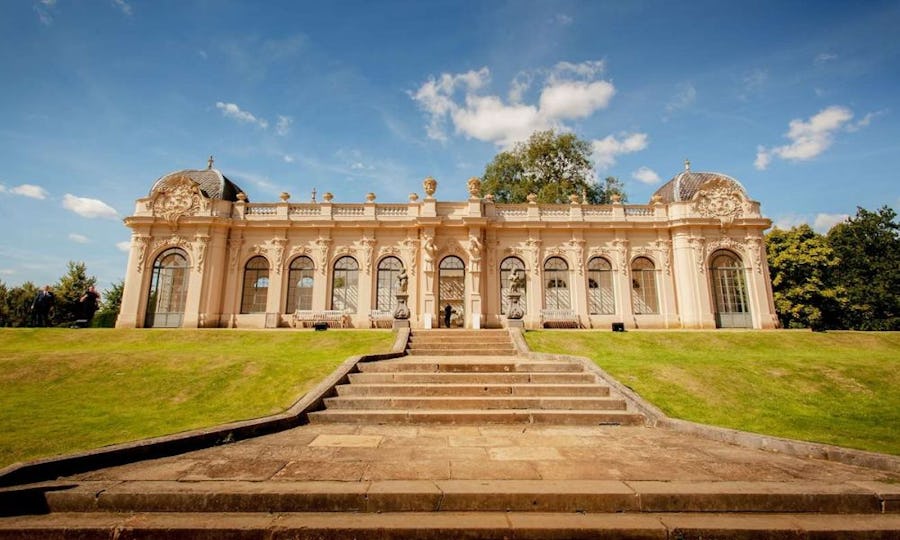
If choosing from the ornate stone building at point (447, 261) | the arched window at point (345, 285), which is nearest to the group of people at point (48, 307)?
the ornate stone building at point (447, 261)

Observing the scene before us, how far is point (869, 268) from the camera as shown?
30078 mm

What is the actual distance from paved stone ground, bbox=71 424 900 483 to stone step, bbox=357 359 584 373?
278cm

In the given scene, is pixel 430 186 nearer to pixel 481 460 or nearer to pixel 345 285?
pixel 345 285

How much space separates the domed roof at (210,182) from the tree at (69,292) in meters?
16.3

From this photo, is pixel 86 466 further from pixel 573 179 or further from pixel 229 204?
pixel 573 179

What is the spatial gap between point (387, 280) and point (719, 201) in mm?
16121

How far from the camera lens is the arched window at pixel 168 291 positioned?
17578mm

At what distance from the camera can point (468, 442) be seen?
16.5ft

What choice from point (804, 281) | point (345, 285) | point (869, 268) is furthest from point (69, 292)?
point (869, 268)

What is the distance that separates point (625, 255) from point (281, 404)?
54.2 feet

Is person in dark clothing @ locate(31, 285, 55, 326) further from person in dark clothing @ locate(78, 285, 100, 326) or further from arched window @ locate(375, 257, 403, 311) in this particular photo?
arched window @ locate(375, 257, 403, 311)

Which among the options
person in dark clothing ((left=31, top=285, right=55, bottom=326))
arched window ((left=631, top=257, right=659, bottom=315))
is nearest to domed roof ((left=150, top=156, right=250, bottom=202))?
person in dark clothing ((left=31, top=285, right=55, bottom=326))

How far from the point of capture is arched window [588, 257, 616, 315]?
18.2 metres

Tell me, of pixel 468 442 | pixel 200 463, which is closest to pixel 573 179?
pixel 468 442
